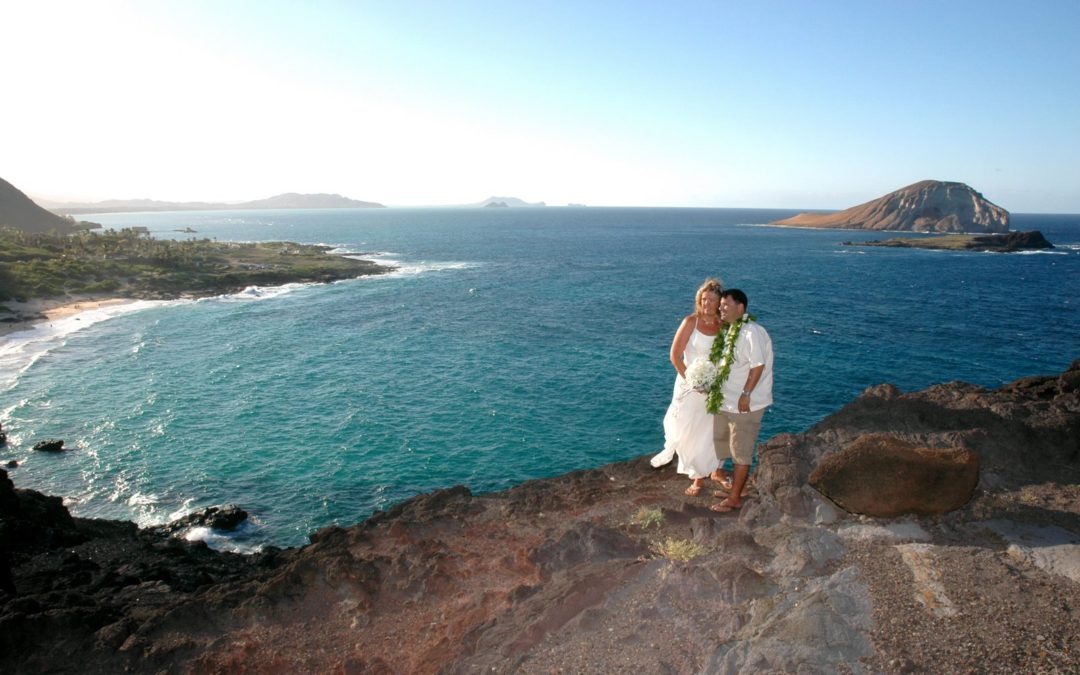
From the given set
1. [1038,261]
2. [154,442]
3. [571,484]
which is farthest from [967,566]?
[1038,261]

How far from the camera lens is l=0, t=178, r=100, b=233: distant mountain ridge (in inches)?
4781

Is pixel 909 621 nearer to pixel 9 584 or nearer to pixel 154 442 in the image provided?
pixel 9 584

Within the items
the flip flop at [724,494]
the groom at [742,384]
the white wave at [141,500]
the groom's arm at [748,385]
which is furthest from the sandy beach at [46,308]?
the groom's arm at [748,385]

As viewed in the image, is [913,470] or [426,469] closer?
[913,470]

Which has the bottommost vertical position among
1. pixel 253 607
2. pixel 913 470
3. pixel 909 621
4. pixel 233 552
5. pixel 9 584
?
pixel 233 552

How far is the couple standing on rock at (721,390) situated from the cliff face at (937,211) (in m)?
162

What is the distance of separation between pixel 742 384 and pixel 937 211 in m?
170

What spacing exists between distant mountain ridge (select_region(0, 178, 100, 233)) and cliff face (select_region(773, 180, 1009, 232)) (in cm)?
19115

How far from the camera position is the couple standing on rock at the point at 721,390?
8328mm

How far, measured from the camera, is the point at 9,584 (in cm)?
1013

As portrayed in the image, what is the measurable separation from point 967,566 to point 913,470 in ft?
4.98

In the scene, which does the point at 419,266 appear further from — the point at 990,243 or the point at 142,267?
the point at 990,243

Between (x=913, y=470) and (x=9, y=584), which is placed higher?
(x=913, y=470)

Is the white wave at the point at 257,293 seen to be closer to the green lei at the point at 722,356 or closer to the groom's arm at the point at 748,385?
the green lei at the point at 722,356
